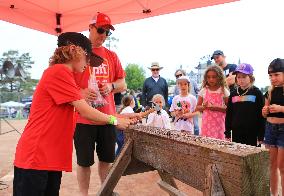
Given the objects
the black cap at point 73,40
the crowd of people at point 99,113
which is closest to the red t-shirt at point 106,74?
the crowd of people at point 99,113

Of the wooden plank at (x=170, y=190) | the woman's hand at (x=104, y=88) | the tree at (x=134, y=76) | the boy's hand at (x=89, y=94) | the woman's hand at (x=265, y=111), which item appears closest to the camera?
the wooden plank at (x=170, y=190)

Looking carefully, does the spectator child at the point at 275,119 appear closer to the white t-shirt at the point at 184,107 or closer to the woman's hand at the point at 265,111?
the woman's hand at the point at 265,111

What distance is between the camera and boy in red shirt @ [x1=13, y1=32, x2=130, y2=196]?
238 cm

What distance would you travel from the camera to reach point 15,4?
640 centimetres

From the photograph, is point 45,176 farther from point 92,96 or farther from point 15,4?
point 15,4

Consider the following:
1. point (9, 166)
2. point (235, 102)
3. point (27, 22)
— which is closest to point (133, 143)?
point (235, 102)

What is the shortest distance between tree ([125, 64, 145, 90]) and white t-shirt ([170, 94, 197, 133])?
64.2m

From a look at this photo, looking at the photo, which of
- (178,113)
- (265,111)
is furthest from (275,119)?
(178,113)

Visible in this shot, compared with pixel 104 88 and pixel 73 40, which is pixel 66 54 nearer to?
pixel 73 40

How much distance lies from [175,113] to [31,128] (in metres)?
3.14

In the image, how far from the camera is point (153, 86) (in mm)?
7539

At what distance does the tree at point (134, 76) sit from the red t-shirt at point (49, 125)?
67.2 metres

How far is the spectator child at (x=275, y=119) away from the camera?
370 cm

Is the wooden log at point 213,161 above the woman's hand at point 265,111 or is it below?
below
